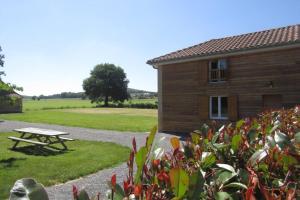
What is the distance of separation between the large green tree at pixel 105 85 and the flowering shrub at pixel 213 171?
3197 inches

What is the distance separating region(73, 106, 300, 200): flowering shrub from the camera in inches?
38.7

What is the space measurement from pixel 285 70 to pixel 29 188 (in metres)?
18.1

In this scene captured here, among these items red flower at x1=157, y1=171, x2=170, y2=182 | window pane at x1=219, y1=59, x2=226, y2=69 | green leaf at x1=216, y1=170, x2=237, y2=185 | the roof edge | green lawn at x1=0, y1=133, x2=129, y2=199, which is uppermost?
the roof edge

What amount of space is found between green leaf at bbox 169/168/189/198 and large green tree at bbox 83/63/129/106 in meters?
82.0

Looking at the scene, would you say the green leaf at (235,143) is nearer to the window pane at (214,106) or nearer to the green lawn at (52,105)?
the window pane at (214,106)

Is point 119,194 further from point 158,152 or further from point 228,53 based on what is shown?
point 228,53

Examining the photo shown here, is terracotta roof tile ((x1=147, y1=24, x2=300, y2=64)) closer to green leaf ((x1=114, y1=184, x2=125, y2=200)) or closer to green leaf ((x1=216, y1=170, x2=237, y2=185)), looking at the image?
green leaf ((x1=216, y1=170, x2=237, y2=185))

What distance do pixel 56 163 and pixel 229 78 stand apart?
38.6ft

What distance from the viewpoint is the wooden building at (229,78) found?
17.5 meters

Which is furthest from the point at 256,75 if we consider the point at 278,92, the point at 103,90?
the point at 103,90

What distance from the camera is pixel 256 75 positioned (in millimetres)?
18562

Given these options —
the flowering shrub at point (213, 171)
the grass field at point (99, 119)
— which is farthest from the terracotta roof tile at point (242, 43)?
the flowering shrub at point (213, 171)

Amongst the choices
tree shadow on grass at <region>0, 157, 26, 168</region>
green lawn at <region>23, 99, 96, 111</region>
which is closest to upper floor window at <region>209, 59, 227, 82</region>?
tree shadow on grass at <region>0, 157, 26, 168</region>

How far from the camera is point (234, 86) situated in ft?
63.8
